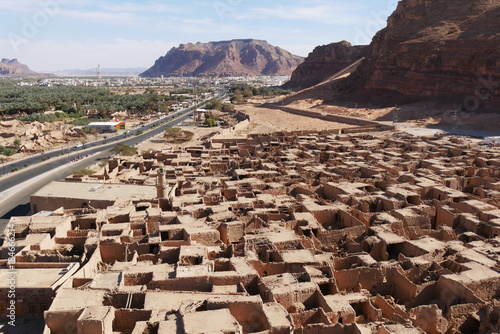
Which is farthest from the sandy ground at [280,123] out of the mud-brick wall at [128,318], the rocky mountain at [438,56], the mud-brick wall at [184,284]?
the mud-brick wall at [128,318]

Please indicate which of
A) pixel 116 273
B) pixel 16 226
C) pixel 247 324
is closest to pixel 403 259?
pixel 247 324

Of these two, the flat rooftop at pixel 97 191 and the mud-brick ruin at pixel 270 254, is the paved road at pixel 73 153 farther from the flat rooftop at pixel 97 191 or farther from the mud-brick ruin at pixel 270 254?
the mud-brick ruin at pixel 270 254

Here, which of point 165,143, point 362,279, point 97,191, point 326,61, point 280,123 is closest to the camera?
point 362,279

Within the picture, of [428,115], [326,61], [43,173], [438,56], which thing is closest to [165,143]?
[43,173]

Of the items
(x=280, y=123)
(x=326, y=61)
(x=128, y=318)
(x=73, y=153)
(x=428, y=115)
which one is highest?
(x=326, y=61)

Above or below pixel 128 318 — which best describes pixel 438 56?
above

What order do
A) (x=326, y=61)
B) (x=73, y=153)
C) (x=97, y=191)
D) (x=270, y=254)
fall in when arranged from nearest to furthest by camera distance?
1. (x=270, y=254)
2. (x=97, y=191)
3. (x=73, y=153)
4. (x=326, y=61)

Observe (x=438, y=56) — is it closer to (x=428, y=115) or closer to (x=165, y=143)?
(x=428, y=115)
